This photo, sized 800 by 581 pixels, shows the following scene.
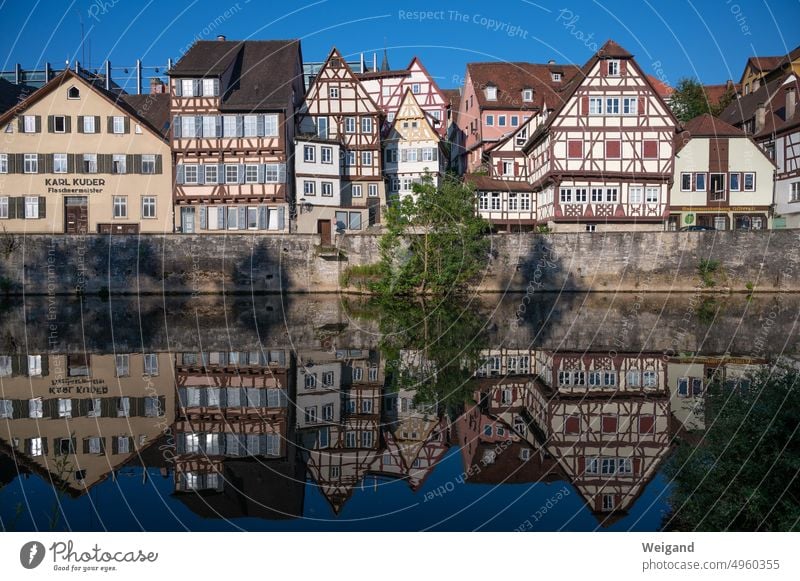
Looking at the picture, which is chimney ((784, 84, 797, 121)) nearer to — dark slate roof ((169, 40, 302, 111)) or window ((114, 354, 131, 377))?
dark slate roof ((169, 40, 302, 111))

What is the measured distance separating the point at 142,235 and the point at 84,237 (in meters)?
3.45

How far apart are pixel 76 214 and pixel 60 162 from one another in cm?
349

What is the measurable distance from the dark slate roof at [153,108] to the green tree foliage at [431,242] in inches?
741

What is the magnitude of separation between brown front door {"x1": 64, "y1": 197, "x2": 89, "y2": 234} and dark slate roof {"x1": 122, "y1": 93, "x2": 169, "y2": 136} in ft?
22.9

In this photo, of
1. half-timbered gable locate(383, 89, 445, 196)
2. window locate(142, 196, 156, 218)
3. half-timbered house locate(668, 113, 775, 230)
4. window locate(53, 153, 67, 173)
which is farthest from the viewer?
half-timbered gable locate(383, 89, 445, 196)

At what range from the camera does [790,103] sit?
171 ft

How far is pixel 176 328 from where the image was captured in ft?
103

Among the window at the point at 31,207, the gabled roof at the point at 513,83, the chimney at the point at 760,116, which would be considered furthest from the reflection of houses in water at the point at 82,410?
the chimney at the point at 760,116

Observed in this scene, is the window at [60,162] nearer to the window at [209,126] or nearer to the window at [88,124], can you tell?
the window at [88,124]

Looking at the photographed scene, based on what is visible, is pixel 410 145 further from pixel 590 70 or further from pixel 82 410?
pixel 82 410

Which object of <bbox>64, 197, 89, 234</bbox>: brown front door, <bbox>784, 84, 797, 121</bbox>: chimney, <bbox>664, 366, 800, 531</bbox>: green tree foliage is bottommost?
<bbox>664, 366, 800, 531</bbox>: green tree foliage

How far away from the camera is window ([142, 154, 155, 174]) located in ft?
164
